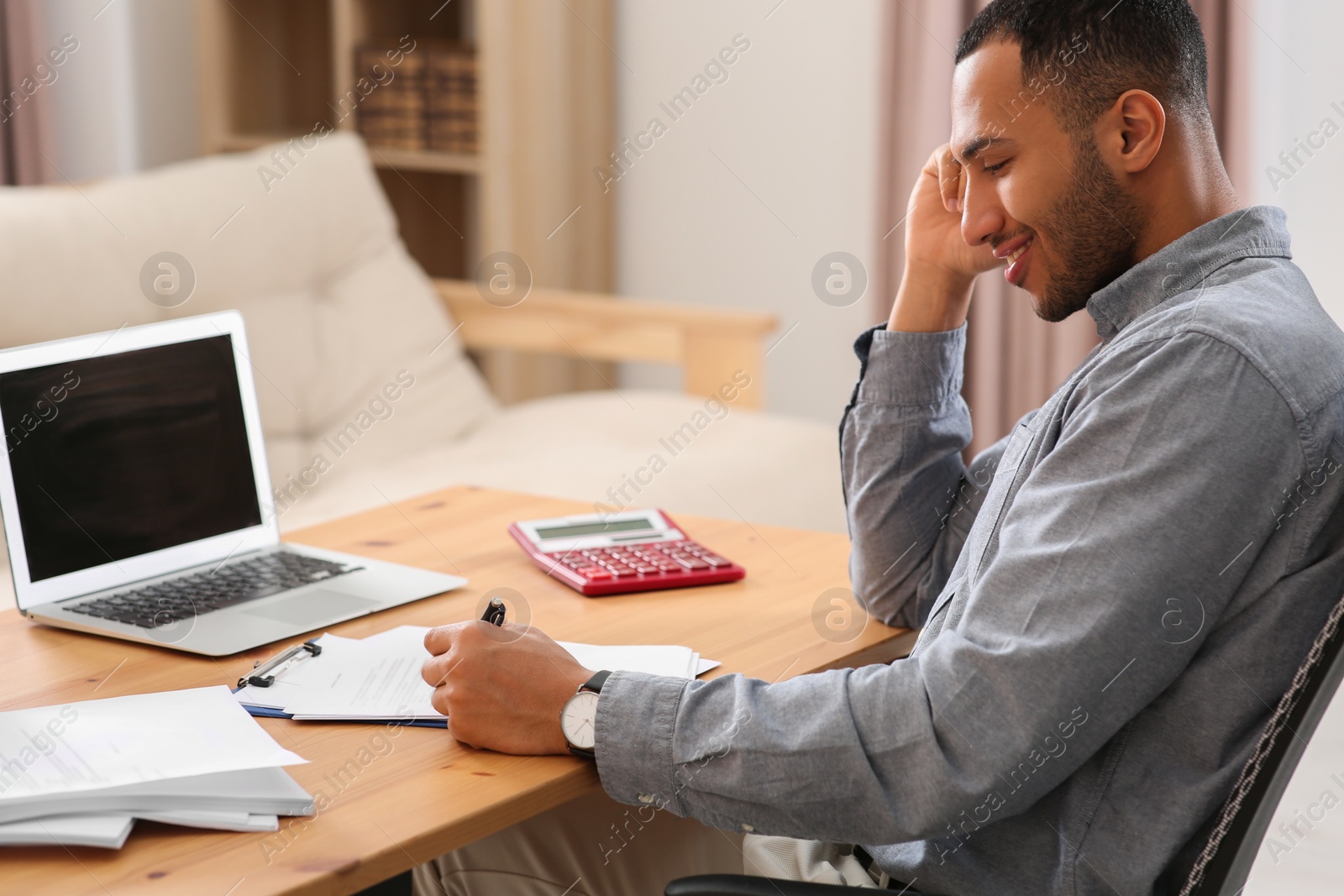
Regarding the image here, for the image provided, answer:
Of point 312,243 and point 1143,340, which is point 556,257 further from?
point 1143,340

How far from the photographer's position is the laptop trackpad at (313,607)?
1164 mm

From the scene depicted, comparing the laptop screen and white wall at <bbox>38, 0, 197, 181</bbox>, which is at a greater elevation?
white wall at <bbox>38, 0, 197, 181</bbox>

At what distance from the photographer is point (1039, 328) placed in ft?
8.91

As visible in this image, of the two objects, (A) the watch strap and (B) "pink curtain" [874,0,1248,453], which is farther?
(B) "pink curtain" [874,0,1248,453]

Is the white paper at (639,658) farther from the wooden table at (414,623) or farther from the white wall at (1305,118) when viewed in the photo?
the white wall at (1305,118)

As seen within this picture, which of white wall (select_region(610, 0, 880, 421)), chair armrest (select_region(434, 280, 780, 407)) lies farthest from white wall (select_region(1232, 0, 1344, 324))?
chair armrest (select_region(434, 280, 780, 407))

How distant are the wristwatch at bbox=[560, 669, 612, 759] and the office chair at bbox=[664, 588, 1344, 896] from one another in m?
0.12

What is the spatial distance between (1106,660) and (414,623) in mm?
602

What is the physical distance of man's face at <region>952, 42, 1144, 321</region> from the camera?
970mm

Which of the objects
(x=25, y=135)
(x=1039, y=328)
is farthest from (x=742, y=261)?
(x=25, y=135)

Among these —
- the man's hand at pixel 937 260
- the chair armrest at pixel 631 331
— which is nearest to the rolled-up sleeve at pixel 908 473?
the man's hand at pixel 937 260

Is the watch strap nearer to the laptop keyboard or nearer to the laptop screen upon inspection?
the laptop keyboard

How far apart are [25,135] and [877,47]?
1.85m

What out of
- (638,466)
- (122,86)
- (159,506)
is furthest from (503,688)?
(122,86)
